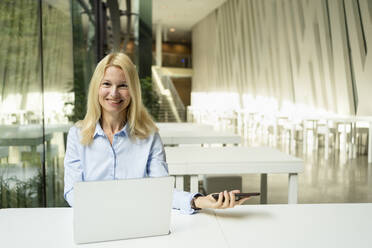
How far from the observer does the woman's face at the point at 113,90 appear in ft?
4.78

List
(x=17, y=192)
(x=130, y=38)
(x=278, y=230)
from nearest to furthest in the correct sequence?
(x=278, y=230)
(x=17, y=192)
(x=130, y=38)

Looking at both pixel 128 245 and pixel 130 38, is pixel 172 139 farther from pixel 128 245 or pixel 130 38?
pixel 130 38

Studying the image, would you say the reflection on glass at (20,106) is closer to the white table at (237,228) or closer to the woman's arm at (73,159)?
the woman's arm at (73,159)

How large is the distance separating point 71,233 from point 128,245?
0.67ft

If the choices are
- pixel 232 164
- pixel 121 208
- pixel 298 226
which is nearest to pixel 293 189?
A: pixel 232 164

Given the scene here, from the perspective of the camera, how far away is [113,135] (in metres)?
1.54

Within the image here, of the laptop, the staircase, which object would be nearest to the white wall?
the staircase

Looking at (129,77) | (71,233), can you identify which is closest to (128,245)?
(71,233)

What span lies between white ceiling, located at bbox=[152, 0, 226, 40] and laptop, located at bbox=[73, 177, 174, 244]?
14725 mm

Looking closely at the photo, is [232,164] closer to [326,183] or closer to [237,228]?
[237,228]

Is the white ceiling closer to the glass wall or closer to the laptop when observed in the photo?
the glass wall

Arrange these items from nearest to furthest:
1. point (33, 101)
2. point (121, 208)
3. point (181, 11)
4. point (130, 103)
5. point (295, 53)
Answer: point (121, 208) → point (130, 103) → point (33, 101) → point (295, 53) → point (181, 11)

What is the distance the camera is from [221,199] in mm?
1184

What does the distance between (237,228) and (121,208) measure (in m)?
0.39
